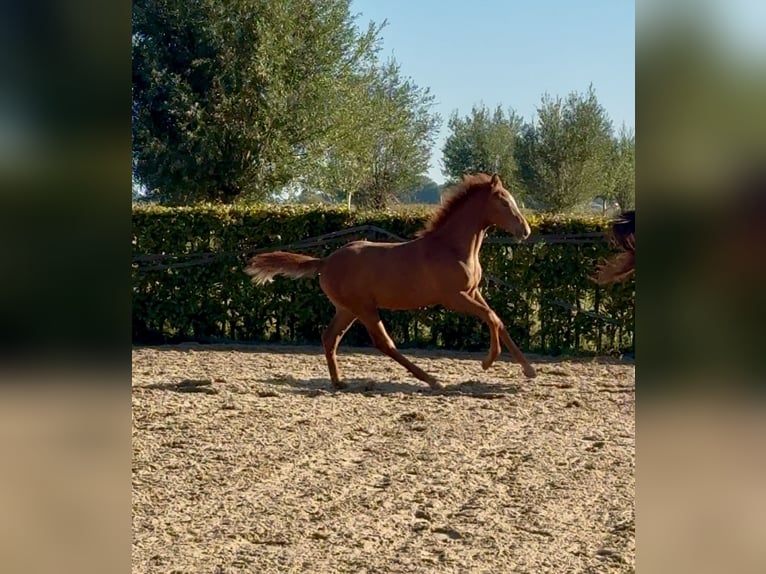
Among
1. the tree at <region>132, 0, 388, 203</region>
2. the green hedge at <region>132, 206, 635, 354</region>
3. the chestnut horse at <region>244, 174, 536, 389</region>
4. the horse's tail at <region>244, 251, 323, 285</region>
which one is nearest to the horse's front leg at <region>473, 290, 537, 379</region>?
the chestnut horse at <region>244, 174, 536, 389</region>

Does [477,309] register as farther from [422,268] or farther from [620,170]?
[620,170]

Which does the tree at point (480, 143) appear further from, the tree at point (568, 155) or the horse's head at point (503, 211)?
the horse's head at point (503, 211)

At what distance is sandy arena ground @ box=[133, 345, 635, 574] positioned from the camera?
12.5 feet

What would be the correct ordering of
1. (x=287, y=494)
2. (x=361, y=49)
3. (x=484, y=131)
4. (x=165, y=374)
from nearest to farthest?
(x=287, y=494), (x=165, y=374), (x=361, y=49), (x=484, y=131)

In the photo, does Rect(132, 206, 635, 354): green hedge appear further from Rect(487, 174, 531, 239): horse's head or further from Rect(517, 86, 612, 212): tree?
Rect(517, 86, 612, 212): tree

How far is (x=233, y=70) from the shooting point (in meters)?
19.9

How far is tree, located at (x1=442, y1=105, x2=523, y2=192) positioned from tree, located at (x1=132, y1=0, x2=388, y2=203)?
2625 cm

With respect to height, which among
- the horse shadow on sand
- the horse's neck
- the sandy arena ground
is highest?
the horse's neck

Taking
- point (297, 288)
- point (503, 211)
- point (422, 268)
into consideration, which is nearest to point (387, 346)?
point (422, 268)
